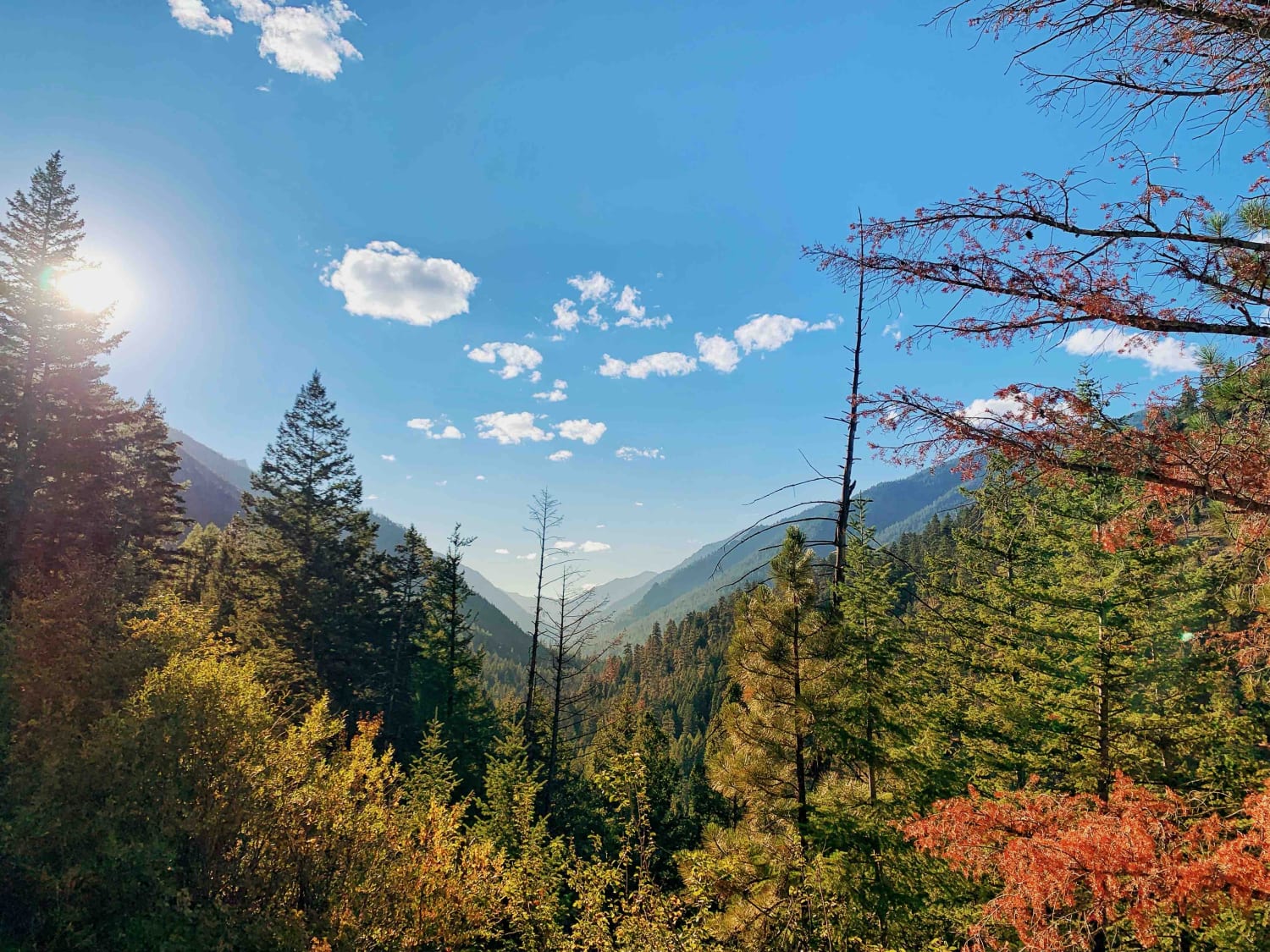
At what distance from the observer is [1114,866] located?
16.5ft

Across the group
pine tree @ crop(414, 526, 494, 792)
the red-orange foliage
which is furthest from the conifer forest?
pine tree @ crop(414, 526, 494, 792)

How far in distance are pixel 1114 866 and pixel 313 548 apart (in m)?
25.6

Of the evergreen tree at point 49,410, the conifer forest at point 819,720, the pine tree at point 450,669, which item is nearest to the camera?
the conifer forest at point 819,720

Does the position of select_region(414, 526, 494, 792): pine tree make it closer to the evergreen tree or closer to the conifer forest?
the conifer forest

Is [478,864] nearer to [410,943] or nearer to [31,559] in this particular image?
[410,943]

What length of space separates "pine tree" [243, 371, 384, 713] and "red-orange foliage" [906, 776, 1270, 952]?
22.9 metres

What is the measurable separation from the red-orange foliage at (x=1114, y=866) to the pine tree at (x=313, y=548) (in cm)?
2285

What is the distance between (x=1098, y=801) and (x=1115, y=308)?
6136 mm

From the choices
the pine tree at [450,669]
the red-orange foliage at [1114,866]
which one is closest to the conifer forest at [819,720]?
the red-orange foliage at [1114,866]

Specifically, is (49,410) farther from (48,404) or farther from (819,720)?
(819,720)

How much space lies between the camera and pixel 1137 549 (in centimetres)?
1159

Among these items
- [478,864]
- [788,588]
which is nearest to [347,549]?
[478,864]

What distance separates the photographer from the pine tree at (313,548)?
21.1 metres

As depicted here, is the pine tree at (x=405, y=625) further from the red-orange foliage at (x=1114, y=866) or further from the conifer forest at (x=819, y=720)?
the red-orange foliage at (x=1114, y=866)
